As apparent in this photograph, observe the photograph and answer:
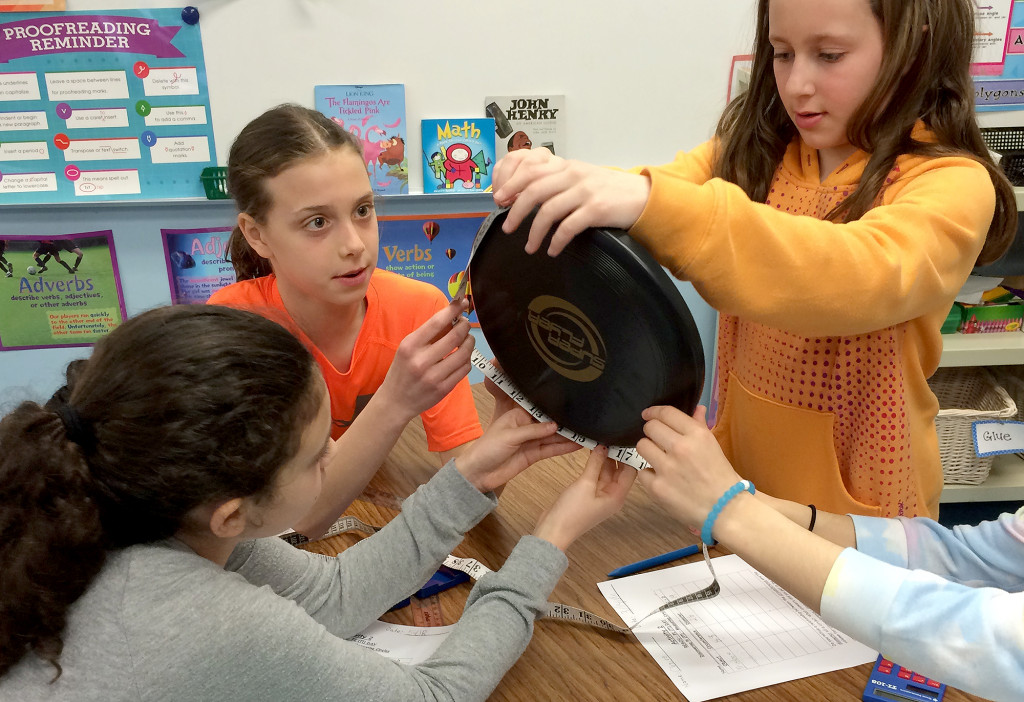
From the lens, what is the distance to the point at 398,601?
1.00 meters

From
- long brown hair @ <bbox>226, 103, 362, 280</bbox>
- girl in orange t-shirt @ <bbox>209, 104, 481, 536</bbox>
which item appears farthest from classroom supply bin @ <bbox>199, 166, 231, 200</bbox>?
long brown hair @ <bbox>226, 103, 362, 280</bbox>

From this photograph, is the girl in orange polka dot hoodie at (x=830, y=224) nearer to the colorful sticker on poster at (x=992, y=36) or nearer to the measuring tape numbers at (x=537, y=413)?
the measuring tape numbers at (x=537, y=413)

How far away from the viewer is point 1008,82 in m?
2.51

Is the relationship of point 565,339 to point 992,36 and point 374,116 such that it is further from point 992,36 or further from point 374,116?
point 992,36

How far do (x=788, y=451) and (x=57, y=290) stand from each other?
7.64ft

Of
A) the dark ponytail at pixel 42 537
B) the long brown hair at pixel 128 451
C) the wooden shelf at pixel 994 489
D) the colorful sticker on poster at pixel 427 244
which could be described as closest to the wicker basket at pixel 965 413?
the wooden shelf at pixel 994 489

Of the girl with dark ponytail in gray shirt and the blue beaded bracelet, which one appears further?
the blue beaded bracelet

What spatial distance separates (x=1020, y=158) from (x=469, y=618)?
2.03 meters

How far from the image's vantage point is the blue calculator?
2.69ft

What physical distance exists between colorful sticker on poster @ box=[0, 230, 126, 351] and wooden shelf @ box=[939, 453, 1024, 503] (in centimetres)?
269

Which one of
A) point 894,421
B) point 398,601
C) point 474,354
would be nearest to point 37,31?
point 474,354

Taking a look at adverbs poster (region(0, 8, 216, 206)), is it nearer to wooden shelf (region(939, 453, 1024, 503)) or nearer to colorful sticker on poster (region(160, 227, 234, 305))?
colorful sticker on poster (region(160, 227, 234, 305))

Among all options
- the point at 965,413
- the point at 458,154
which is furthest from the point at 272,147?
the point at 965,413

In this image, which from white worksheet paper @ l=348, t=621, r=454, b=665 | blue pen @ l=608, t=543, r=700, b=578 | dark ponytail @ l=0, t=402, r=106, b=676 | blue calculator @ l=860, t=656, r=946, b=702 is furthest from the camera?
blue pen @ l=608, t=543, r=700, b=578
